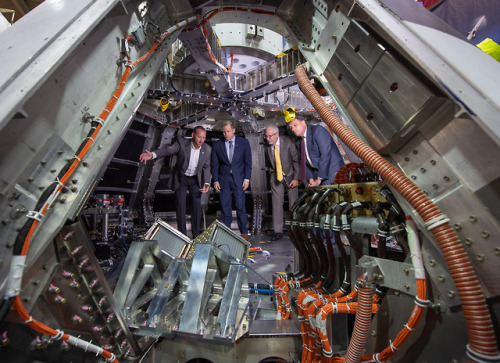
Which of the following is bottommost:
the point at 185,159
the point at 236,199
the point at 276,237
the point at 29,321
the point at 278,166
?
the point at 29,321

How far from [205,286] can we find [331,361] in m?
0.99

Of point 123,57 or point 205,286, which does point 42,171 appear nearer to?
point 123,57

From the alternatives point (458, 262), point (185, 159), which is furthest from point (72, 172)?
point (185, 159)

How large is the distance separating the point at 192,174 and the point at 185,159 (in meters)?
0.36

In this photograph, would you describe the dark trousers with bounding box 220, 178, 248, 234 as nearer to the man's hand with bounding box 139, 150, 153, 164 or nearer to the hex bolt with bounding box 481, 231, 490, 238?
the man's hand with bounding box 139, 150, 153, 164

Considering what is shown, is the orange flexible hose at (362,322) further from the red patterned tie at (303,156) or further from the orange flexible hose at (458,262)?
the red patterned tie at (303,156)

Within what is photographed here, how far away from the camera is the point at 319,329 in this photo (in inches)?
62.1

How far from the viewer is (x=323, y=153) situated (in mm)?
4863

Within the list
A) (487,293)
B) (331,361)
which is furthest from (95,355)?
(487,293)

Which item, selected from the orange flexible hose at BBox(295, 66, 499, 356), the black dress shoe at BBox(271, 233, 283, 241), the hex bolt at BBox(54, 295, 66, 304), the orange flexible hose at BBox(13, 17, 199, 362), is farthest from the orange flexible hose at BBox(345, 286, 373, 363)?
the black dress shoe at BBox(271, 233, 283, 241)

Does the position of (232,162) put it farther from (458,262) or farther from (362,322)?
(458,262)

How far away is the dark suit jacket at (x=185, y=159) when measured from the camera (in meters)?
5.54

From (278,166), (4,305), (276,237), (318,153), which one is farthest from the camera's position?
(276,237)

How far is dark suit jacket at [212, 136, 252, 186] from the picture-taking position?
5.84m
